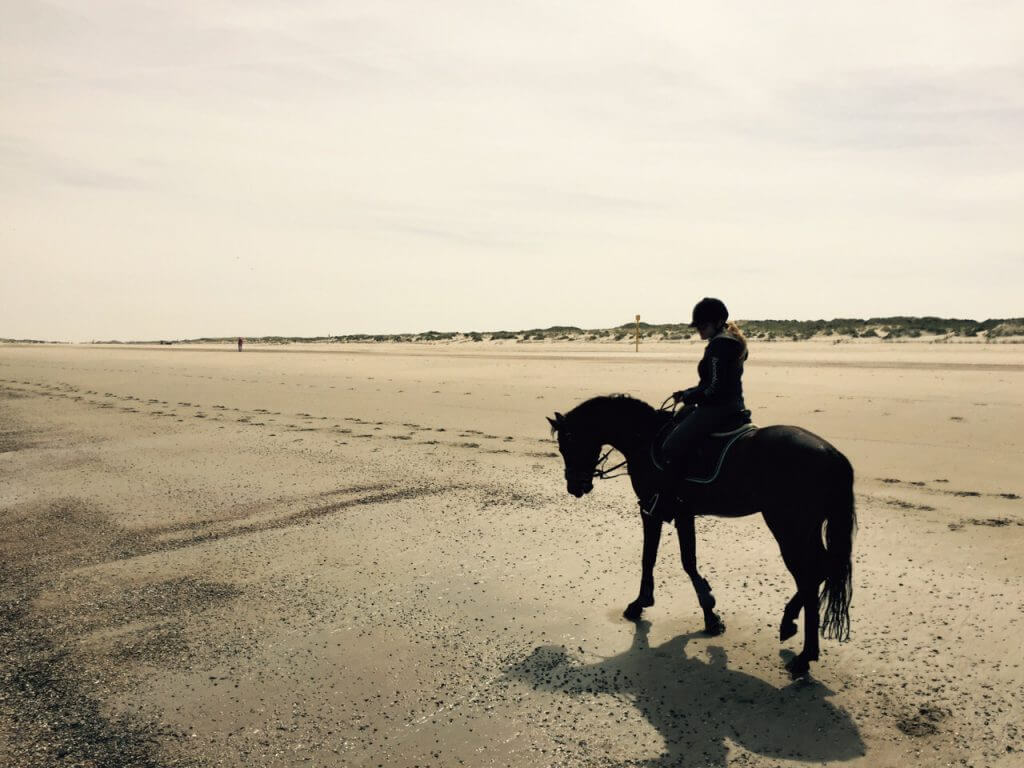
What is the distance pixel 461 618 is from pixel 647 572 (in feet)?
6.39

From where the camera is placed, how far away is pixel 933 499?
10656mm

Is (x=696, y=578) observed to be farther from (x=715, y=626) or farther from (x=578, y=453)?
(x=578, y=453)

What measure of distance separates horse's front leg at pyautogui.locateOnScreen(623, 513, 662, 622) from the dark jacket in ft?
4.59

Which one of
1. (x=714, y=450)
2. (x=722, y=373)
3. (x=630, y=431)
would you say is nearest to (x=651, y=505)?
(x=630, y=431)

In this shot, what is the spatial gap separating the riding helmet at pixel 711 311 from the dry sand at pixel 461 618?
3004 mm

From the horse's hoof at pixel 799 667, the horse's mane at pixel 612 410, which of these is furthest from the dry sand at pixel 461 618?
the horse's mane at pixel 612 410

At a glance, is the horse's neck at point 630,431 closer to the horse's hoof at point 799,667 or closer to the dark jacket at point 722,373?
the dark jacket at point 722,373

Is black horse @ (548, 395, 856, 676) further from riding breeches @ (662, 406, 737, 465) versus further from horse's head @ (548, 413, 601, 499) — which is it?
riding breeches @ (662, 406, 737, 465)

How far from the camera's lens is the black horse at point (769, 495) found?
5699 mm

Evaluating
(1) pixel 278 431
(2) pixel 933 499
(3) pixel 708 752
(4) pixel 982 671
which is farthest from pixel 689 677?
(1) pixel 278 431

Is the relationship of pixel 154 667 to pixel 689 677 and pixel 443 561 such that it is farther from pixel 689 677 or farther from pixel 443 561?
pixel 689 677

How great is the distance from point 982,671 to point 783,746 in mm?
2211

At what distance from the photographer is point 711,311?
21.9ft

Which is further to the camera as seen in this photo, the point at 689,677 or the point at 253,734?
the point at 689,677
